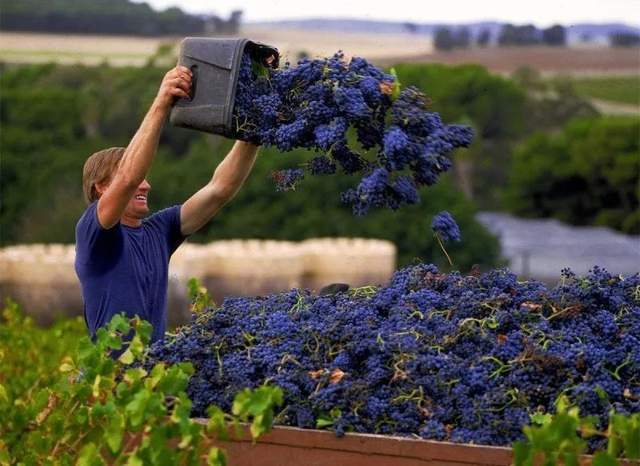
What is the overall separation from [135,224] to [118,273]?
1.11ft

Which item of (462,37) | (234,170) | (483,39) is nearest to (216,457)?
(234,170)

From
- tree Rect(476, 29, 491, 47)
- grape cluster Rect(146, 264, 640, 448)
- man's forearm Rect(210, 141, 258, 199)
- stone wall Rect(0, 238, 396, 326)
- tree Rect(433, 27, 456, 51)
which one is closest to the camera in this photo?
grape cluster Rect(146, 264, 640, 448)

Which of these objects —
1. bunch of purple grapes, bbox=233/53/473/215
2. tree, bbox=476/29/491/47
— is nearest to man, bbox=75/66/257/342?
bunch of purple grapes, bbox=233/53/473/215

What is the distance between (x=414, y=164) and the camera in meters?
3.98

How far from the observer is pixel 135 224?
15.6 ft

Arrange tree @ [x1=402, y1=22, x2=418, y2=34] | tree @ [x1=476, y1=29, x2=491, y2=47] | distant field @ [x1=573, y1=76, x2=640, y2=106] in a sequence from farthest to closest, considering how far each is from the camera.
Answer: distant field @ [x1=573, y1=76, x2=640, y2=106] → tree @ [x1=476, y1=29, x2=491, y2=47] → tree @ [x1=402, y1=22, x2=418, y2=34]

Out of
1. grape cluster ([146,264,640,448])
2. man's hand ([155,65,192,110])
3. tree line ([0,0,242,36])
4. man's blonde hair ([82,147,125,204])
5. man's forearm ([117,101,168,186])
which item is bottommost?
tree line ([0,0,242,36])

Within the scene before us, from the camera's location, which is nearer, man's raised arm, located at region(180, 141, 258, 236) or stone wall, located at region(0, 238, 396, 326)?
man's raised arm, located at region(180, 141, 258, 236)

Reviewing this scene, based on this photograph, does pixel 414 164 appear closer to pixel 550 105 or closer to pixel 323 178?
pixel 323 178

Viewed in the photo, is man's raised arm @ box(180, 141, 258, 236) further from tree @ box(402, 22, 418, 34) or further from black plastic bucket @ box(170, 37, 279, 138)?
tree @ box(402, 22, 418, 34)

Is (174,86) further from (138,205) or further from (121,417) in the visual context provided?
(121,417)

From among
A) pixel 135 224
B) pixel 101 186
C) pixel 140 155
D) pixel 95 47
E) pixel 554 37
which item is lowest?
pixel 95 47

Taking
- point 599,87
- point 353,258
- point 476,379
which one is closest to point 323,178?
Answer: point 353,258

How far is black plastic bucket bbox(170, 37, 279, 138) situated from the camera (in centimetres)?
417
